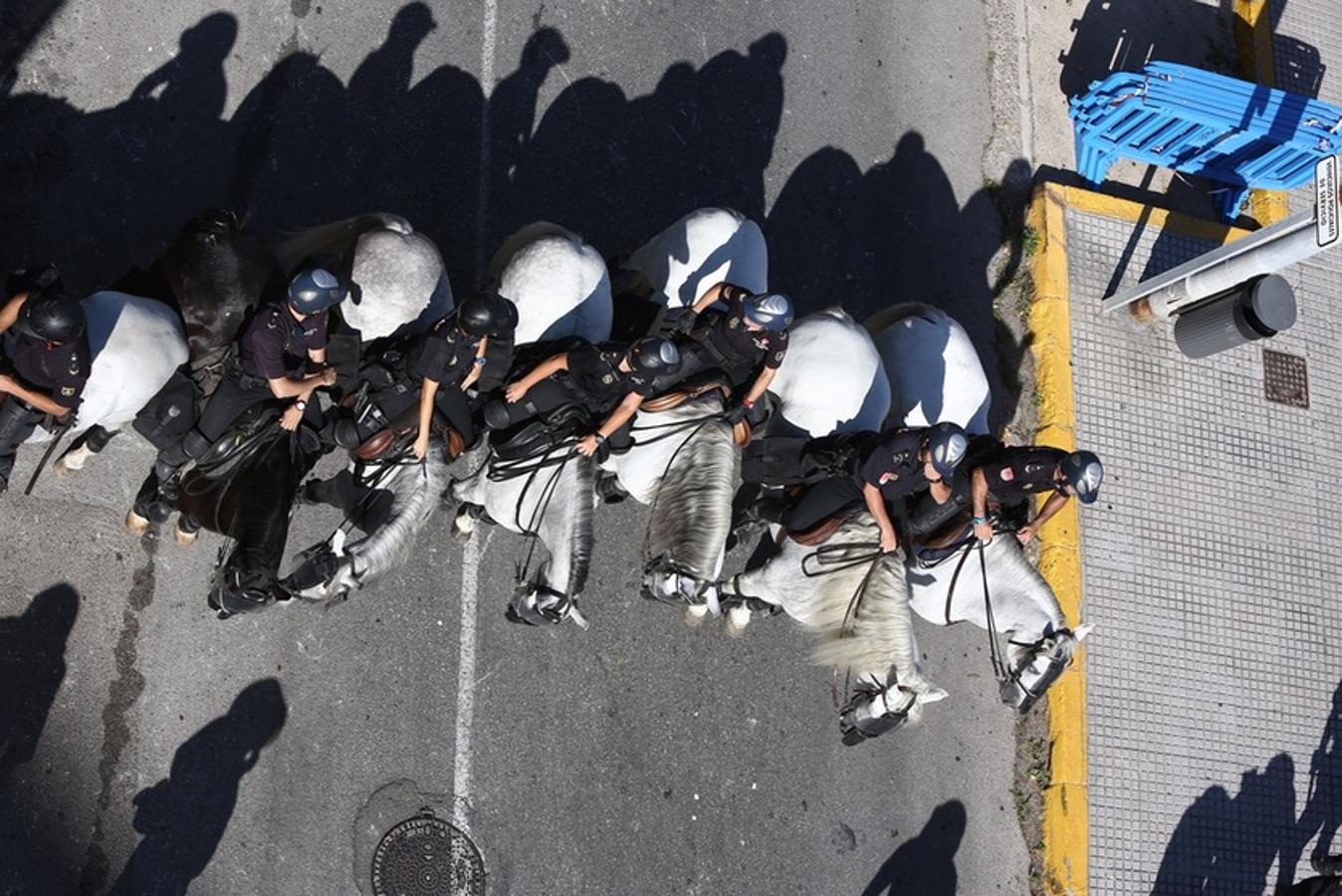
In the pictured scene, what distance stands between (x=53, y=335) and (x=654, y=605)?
182 inches

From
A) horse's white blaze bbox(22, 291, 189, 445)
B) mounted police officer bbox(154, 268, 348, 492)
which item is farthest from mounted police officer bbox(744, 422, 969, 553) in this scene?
horse's white blaze bbox(22, 291, 189, 445)

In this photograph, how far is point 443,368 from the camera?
6559 millimetres

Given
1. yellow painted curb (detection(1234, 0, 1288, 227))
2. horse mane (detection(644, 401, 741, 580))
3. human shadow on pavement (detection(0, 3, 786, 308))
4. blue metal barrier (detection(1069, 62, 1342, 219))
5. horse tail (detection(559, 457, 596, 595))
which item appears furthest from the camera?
yellow painted curb (detection(1234, 0, 1288, 227))

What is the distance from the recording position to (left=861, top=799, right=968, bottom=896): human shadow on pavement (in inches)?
355

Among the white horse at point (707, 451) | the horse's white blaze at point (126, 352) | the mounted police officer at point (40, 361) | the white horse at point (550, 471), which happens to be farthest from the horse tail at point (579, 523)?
the mounted police officer at point (40, 361)

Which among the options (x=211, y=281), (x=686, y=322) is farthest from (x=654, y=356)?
(x=211, y=281)

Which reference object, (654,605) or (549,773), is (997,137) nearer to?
(654,605)

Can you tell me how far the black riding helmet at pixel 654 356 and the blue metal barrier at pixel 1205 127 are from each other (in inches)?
230

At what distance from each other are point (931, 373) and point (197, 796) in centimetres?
576

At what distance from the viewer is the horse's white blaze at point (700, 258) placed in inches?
319

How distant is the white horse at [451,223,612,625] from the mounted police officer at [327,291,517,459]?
0.50 metres

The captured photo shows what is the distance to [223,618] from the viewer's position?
7.61m

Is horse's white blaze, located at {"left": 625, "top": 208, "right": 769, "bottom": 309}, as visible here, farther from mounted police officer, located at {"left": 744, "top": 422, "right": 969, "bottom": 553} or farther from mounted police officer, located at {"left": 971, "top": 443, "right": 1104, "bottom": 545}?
mounted police officer, located at {"left": 971, "top": 443, "right": 1104, "bottom": 545}

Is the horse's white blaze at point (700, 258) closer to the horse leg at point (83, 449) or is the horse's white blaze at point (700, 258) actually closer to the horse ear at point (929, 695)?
the horse ear at point (929, 695)
